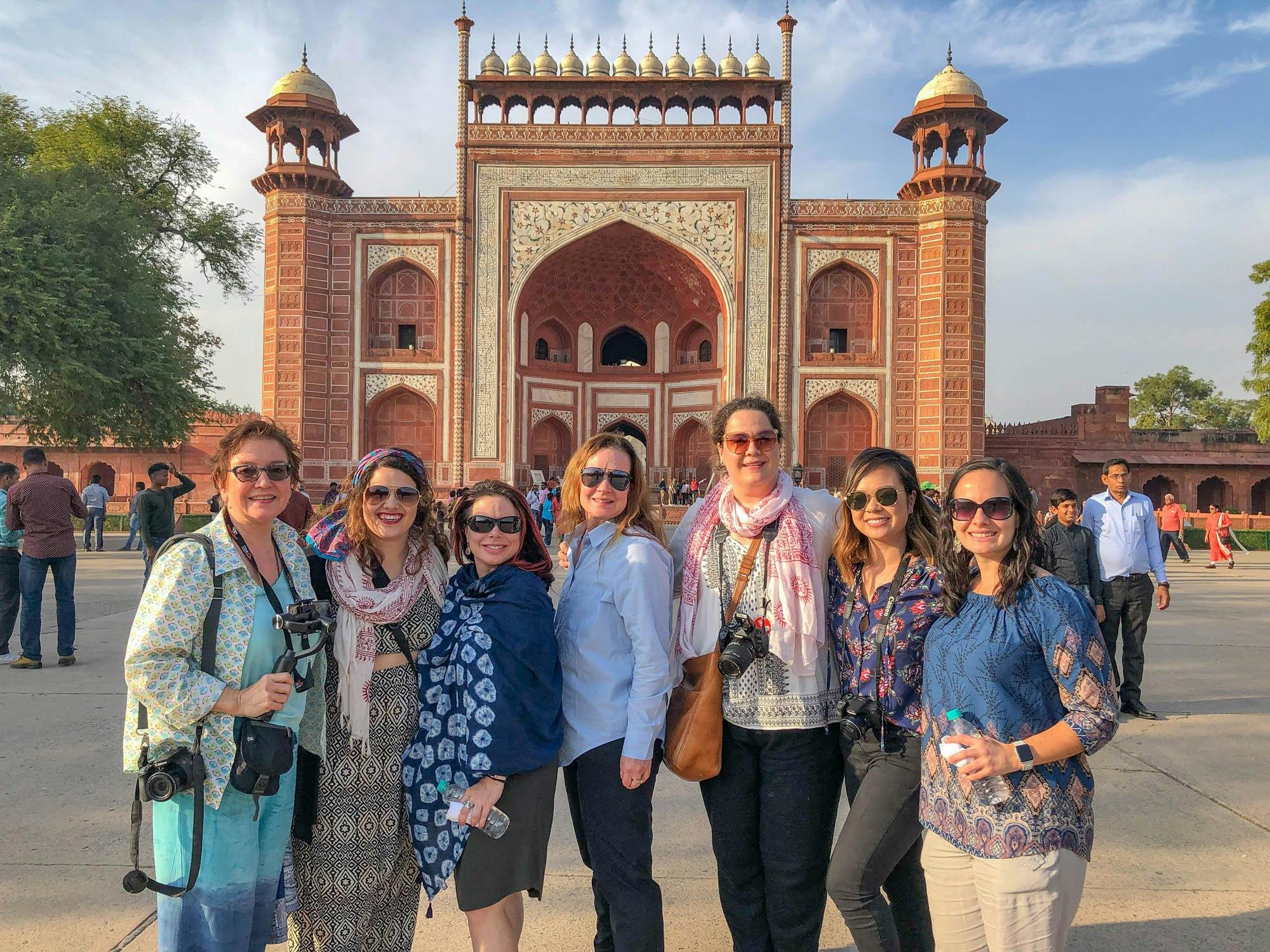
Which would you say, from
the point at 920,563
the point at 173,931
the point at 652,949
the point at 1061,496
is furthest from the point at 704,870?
the point at 1061,496

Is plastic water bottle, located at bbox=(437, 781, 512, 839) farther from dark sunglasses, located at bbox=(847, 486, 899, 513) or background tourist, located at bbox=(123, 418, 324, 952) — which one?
dark sunglasses, located at bbox=(847, 486, 899, 513)

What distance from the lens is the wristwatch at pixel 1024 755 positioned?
179 centimetres

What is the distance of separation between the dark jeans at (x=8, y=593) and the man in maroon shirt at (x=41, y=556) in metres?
0.09

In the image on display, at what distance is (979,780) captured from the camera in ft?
6.04

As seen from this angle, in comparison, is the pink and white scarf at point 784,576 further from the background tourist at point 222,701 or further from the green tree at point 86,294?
the green tree at point 86,294

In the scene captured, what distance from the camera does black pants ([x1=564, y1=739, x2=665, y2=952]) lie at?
2.19 m

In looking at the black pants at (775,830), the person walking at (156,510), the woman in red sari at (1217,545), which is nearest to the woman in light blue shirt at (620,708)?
the black pants at (775,830)

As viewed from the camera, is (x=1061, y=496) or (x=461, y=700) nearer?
(x=461, y=700)

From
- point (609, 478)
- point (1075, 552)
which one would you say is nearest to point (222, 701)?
point (609, 478)

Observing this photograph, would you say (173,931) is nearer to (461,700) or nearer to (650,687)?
(461,700)

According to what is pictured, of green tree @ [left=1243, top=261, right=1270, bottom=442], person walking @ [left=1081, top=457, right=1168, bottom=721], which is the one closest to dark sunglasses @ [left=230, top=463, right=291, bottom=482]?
person walking @ [left=1081, top=457, right=1168, bottom=721]

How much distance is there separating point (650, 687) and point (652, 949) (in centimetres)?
68

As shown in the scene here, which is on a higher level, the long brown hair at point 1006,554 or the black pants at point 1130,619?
the long brown hair at point 1006,554

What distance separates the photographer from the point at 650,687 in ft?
7.15
